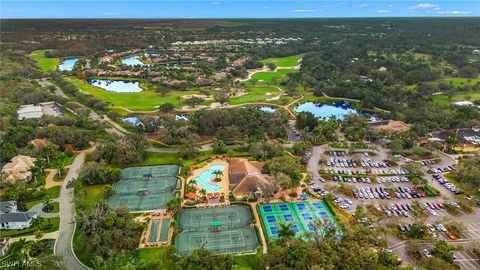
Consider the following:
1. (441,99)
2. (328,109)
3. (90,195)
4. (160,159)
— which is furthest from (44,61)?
(441,99)

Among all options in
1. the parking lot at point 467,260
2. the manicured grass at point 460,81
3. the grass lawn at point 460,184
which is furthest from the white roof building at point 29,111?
the manicured grass at point 460,81

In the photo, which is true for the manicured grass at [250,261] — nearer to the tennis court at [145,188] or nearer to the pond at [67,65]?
the tennis court at [145,188]

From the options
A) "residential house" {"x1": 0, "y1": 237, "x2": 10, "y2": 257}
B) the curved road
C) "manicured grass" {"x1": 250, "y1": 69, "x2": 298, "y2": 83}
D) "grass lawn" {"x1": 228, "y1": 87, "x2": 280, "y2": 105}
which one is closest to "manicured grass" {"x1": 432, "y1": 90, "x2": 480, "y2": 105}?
"grass lawn" {"x1": 228, "y1": 87, "x2": 280, "y2": 105}

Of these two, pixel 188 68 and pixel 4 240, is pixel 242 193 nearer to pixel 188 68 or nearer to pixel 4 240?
pixel 4 240

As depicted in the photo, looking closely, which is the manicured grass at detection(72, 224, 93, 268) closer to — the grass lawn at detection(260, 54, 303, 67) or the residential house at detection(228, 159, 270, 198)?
the residential house at detection(228, 159, 270, 198)

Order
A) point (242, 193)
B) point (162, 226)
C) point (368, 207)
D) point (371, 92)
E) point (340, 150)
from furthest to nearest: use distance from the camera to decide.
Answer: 1. point (371, 92)
2. point (340, 150)
3. point (242, 193)
4. point (368, 207)
5. point (162, 226)

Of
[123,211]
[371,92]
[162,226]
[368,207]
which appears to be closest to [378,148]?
[368,207]

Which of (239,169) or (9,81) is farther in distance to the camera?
(9,81)
